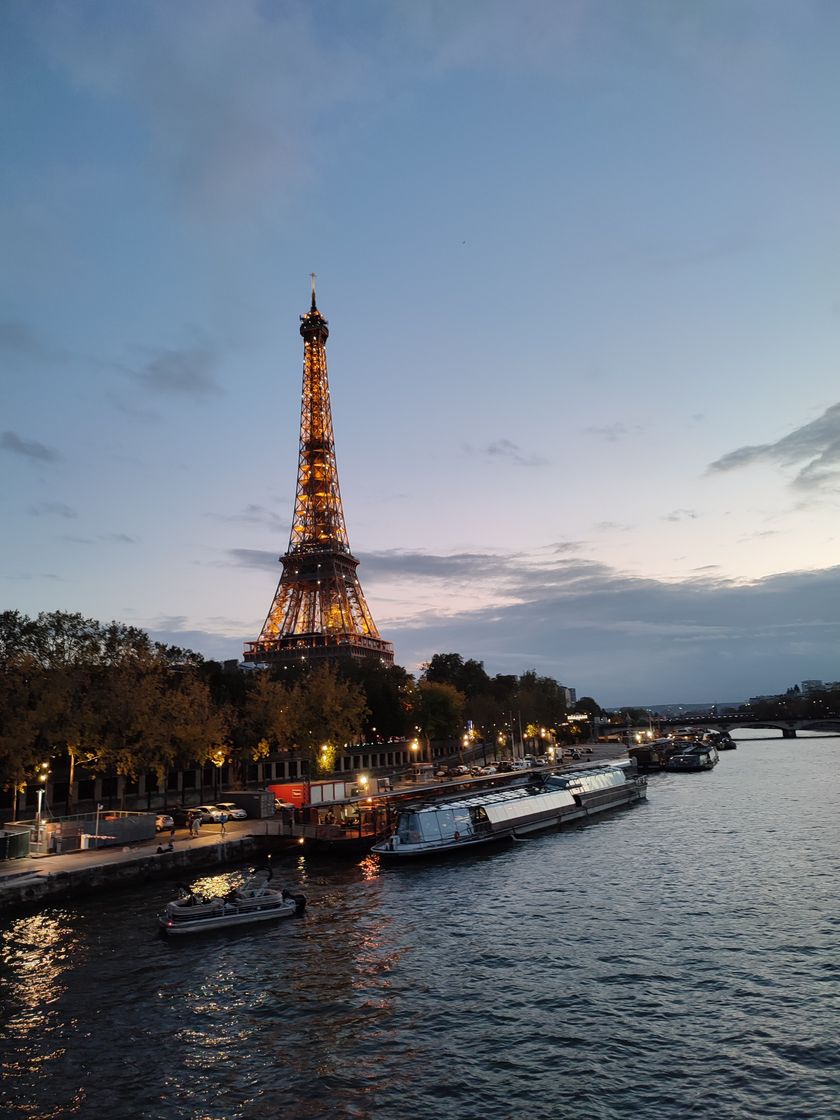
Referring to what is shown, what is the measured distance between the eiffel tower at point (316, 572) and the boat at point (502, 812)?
2956 inches

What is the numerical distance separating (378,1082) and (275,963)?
512 inches

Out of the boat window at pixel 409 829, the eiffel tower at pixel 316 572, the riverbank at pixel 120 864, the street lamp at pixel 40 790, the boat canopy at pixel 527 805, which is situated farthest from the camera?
the eiffel tower at pixel 316 572

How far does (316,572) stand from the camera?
571 feet

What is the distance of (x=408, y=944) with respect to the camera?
1524 inches

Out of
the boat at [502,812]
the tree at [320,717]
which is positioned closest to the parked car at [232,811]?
the boat at [502,812]

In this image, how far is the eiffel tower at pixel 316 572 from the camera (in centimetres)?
16638

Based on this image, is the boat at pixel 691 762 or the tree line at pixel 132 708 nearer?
the tree line at pixel 132 708

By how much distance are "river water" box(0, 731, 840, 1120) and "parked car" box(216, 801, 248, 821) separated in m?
20.9

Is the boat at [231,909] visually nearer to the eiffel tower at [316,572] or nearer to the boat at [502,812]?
the boat at [502,812]

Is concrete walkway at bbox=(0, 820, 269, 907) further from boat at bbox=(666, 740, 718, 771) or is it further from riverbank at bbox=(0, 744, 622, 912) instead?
boat at bbox=(666, 740, 718, 771)

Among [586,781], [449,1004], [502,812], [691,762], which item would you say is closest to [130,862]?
[449,1004]

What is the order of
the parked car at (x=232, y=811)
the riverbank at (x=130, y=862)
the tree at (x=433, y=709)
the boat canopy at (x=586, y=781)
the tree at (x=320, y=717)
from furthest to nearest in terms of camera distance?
the tree at (x=433, y=709), the tree at (x=320, y=717), the boat canopy at (x=586, y=781), the parked car at (x=232, y=811), the riverbank at (x=130, y=862)

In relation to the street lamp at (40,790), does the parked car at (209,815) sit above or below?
below

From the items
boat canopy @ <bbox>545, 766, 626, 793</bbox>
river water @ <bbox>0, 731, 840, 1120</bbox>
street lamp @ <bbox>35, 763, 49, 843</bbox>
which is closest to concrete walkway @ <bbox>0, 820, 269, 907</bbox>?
river water @ <bbox>0, 731, 840, 1120</bbox>
